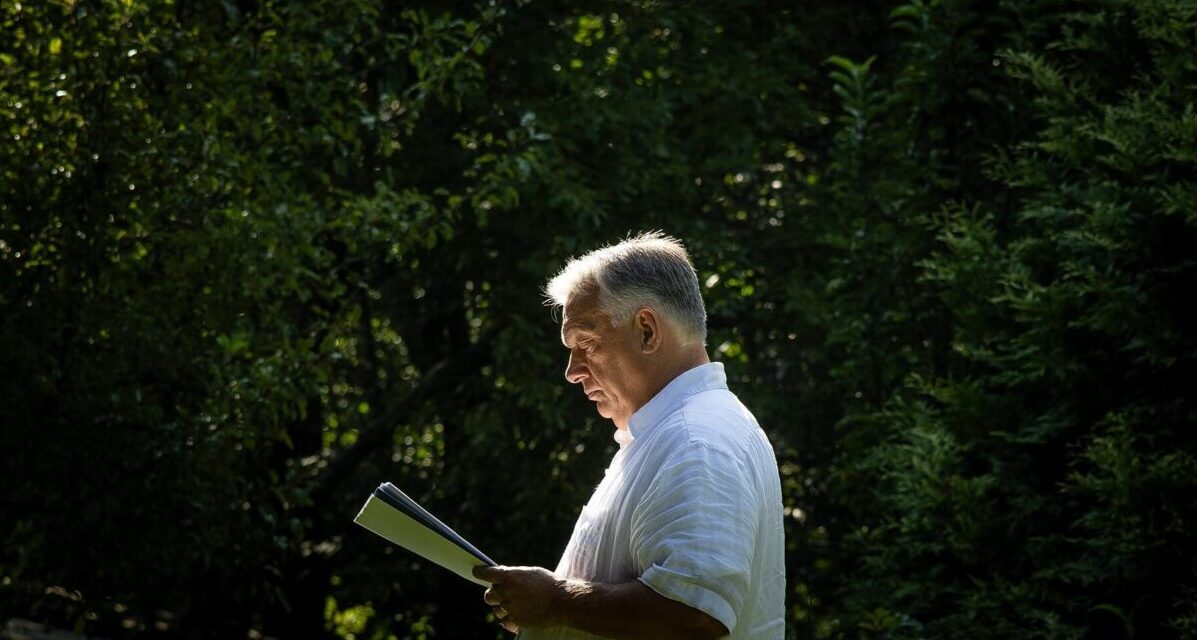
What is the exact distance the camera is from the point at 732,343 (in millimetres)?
7402

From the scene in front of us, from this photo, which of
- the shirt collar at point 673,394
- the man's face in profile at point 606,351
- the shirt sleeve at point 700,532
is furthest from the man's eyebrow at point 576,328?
the shirt sleeve at point 700,532

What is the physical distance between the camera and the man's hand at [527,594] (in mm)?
2164

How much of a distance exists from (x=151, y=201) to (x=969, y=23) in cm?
327

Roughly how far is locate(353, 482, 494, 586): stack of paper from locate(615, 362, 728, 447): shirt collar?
1.10 ft

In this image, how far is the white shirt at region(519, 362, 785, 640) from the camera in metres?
2.01

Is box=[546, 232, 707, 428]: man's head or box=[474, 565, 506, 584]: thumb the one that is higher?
box=[546, 232, 707, 428]: man's head

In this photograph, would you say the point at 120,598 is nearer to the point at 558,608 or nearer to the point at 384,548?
the point at 384,548

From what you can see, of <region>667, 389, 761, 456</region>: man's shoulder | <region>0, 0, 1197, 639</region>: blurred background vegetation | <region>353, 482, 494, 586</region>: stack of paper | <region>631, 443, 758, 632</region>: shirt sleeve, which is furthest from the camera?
<region>0, 0, 1197, 639</region>: blurred background vegetation

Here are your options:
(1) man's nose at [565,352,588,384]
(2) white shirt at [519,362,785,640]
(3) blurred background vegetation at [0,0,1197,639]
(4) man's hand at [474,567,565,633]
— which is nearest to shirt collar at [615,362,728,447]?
(2) white shirt at [519,362,785,640]

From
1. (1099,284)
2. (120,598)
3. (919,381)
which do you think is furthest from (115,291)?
(1099,284)

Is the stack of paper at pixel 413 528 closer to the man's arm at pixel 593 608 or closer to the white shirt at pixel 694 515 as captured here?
the man's arm at pixel 593 608

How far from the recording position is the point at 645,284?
2.36m

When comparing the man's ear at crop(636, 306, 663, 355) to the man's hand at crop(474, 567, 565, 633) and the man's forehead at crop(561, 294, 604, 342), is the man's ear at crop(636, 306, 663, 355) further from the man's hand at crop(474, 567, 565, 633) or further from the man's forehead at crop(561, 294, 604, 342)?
the man's hand at crop(474, 567, 565, 633)

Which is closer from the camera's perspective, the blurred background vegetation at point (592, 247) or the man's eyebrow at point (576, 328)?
the man's eyebrow at point (576, 328)
